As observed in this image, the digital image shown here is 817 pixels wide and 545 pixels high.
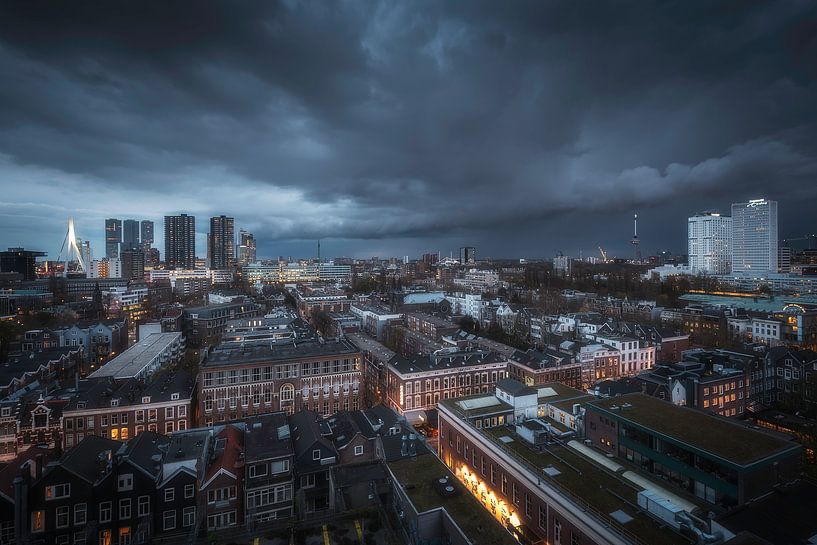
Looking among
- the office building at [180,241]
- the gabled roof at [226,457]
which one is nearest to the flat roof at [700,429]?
the gabled roof at [226,457]

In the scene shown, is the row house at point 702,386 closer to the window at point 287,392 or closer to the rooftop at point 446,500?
the rooftop at point 446,500

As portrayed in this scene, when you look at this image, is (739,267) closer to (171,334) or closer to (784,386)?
(784,386)

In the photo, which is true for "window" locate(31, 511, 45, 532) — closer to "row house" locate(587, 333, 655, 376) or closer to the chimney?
the chimney

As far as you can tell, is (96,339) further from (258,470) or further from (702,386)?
(702,386)

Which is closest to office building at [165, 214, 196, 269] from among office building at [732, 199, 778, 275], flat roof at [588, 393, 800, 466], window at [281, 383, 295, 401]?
window at [281, 383, 295, 401]

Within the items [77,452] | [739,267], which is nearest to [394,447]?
[77,452]
